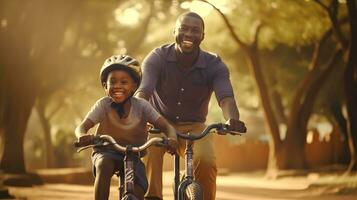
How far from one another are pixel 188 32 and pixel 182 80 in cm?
48

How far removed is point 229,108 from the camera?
18.1ft

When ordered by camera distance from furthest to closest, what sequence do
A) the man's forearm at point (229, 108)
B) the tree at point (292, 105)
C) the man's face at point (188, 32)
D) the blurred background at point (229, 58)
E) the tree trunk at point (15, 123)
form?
the tree at point (292, 105)
the tree trunk at point (15, 123)
the blurred background at point (229, 58)
the man's face at point (188, 32)
the man's forearm at point (229, 108)

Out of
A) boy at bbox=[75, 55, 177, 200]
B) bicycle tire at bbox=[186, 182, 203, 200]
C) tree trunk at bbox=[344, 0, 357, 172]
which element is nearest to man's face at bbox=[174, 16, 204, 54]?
boy at bbox=[75, 55, 177, 200]

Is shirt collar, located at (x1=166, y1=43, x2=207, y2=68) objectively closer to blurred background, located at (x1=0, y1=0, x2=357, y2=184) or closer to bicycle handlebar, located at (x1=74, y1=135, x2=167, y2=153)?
bicycle handlebar, located at (x1=74, y1=135, x2=167, y2=153)

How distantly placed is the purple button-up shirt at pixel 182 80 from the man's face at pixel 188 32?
0.75 ft

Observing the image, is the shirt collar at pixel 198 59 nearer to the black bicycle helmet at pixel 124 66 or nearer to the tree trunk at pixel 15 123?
the black bicycle helmet at pixel 124 66

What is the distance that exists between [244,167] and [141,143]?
27864 mm

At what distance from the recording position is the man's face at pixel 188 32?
557 centimetres

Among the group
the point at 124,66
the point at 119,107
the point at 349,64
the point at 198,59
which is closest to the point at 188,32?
the point at 198,59

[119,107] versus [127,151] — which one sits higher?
[119,107]

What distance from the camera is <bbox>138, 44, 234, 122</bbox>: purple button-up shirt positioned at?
5859 millimetres

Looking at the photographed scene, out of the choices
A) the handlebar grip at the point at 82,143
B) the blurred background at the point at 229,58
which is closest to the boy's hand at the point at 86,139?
the handlebar grip at the point at 82,143

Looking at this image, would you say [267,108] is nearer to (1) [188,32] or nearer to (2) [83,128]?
(1) [188,32]

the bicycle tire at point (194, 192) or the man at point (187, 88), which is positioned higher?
the man at point (187, 88)
